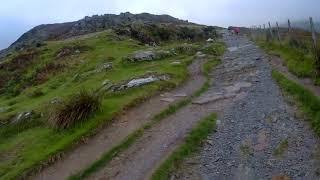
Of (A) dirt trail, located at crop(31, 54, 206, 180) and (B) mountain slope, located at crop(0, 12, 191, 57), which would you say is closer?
(A) dirt trail, located at crop(31, 54, 206, 180)

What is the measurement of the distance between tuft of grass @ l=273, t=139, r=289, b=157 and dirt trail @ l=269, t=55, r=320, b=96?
15.4 ft

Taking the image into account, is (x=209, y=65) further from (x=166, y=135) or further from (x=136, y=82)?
(x=166, y=135)

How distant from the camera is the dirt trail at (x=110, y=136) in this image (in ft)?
60.3

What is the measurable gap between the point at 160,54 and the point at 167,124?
62.6 ft

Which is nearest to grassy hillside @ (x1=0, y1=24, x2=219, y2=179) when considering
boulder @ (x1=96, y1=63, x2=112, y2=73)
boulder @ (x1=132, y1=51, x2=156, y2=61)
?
boulder @ (x1=96, y1=63, x2=112, y2=73)

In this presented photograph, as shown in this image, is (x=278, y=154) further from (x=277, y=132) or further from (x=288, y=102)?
(x=288, y=102)

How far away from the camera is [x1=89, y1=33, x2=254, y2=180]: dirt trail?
17344 millimetres

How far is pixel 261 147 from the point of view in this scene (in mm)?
17297

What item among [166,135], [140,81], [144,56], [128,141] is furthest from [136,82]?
[144,56]

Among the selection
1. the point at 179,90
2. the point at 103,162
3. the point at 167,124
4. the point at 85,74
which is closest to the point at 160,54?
the point at 85,74

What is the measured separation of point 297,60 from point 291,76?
385 cm

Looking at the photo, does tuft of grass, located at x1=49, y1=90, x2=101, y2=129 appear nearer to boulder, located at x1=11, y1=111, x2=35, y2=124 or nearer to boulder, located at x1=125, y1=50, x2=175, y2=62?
boulder, located at x1=11, y1=111, x2=35, y2=124

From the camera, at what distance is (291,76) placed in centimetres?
2648

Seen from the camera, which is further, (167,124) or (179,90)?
(179,90)
